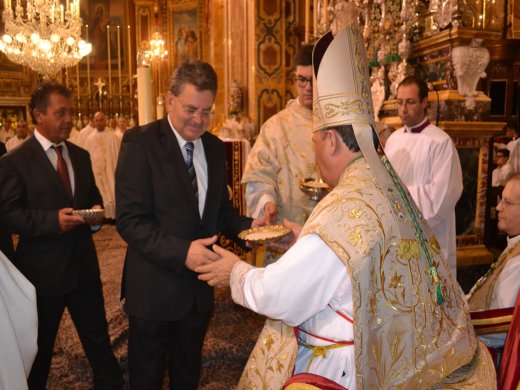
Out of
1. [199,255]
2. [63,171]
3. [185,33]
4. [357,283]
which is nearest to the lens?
[357,283]

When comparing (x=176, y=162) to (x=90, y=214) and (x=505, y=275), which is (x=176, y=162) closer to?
(x=90, y=214)

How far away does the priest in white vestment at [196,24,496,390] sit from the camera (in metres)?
1.57

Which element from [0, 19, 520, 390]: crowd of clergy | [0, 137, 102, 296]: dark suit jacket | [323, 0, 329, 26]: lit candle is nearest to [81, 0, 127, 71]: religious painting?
[323, 0, 329, 26]: lit candle

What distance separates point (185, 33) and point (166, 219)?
1712 cm

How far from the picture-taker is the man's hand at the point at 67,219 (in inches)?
102

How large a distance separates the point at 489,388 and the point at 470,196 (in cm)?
327

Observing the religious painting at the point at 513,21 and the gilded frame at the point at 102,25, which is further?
the gilded frame at the point at 102,25

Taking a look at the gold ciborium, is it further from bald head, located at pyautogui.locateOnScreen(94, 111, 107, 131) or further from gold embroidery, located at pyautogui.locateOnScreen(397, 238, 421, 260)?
bald head, located at pyautogui.locateOnScreen(94, 111, 107, 131)

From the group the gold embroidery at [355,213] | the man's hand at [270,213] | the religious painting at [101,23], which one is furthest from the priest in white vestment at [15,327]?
the religious painting at [101,23]

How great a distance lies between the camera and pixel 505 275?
2.29 metres

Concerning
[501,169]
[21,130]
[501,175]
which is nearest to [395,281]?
[501,175]

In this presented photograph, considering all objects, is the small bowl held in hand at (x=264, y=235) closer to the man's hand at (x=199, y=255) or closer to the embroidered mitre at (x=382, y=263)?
the man's hand at (x=199, y=255)

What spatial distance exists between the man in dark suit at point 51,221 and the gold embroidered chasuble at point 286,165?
104 centimetres

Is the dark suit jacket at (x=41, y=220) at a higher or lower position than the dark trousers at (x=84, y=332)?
higher
